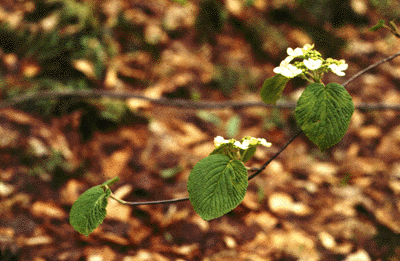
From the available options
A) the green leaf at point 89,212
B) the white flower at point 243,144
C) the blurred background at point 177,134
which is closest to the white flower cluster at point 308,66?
the white flower at point 243,144

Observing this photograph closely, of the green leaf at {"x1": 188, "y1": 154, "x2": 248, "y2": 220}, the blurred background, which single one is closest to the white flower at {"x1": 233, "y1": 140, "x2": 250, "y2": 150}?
the green leaf at {"x1": 188, "y1": 154, "x2": 248, "y2": 220}

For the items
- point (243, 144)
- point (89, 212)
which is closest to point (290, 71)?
point (243, 144)

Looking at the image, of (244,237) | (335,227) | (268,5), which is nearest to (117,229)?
(244,237)

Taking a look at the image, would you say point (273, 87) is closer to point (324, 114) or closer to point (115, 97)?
point (324, 114)

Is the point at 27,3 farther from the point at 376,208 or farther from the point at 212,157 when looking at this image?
the point at 376,208

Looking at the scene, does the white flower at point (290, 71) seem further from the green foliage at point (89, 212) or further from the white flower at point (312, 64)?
the green foliage at point (89, 212)

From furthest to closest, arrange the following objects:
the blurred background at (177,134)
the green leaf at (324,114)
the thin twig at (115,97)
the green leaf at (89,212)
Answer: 1. the thin twig at (115,97)
2. the blurred background at (177,134)
3. the green leaf at (89,212)
4. the green leaf at (324,114)

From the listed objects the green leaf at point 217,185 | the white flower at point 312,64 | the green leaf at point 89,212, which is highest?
the white flower at point 312,64
